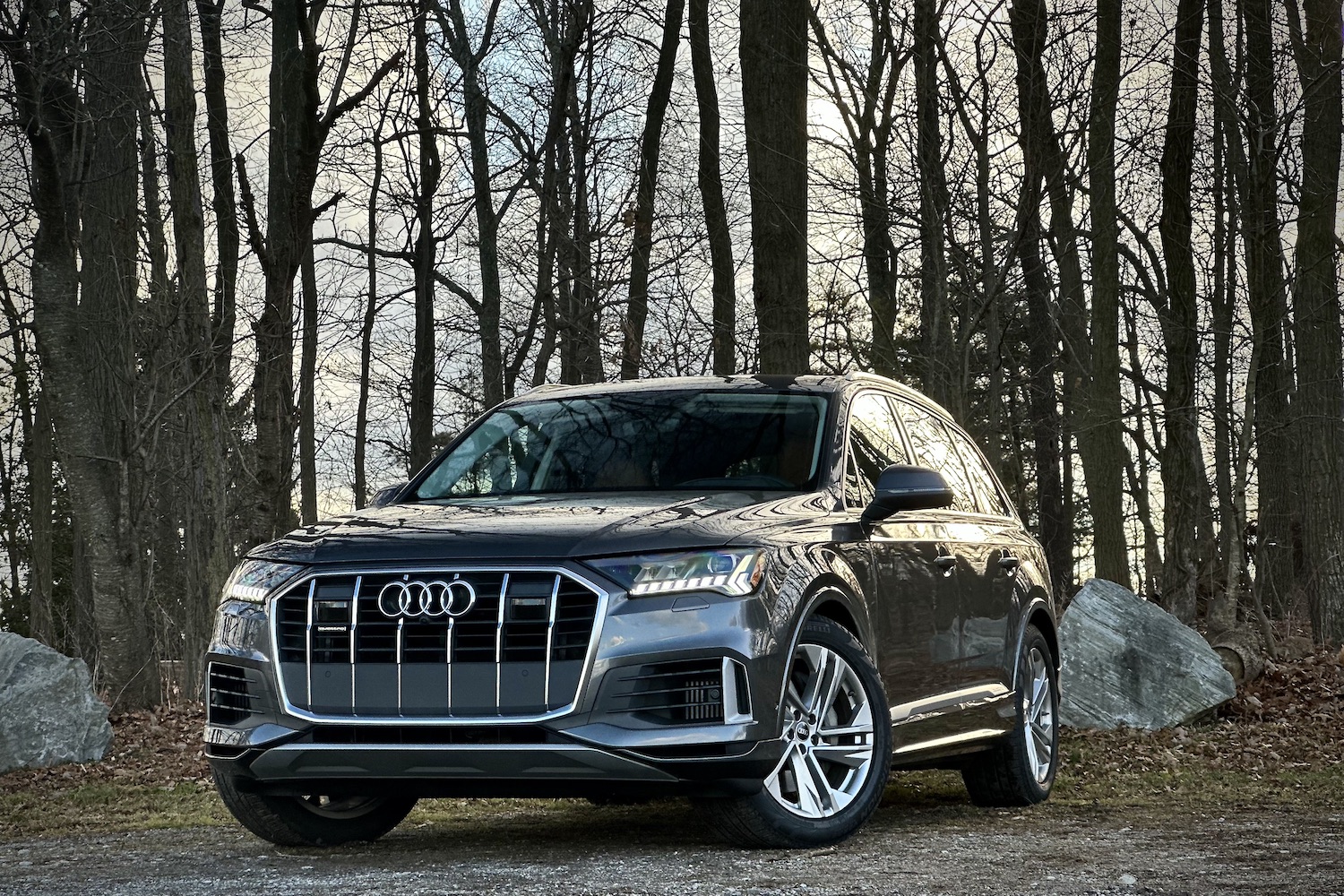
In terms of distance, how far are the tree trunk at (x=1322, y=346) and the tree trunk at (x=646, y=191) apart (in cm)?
734

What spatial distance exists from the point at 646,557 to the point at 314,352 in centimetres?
1926

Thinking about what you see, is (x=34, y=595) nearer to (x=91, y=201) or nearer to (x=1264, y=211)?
(x=91, y=201)

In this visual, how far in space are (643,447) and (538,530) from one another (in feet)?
4.61

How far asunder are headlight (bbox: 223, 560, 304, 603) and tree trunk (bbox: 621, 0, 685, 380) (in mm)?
12382

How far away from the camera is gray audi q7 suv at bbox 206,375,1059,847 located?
5387mm

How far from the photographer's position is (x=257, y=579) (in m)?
5.92

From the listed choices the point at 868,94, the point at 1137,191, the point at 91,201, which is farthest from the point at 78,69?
the point at 1137,191

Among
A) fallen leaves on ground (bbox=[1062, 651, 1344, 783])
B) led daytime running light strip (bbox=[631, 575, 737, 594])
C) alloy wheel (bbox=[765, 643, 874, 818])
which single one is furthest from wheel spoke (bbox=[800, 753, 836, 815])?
fallen leaves on ground (bbox=[1062, 651, 1344, 783])

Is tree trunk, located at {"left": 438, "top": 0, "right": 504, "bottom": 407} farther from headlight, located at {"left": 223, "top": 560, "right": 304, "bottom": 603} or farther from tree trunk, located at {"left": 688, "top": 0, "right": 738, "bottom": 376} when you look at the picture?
headlight, located at {"left": 223, "top": 560, "right": 304, "bottom": 603}

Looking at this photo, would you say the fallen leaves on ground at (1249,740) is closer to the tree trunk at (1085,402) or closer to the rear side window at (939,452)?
the rear side window at (939,452)

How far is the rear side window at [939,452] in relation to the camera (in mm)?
8039

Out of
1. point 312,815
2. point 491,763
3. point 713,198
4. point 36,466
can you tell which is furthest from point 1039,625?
point 36,466

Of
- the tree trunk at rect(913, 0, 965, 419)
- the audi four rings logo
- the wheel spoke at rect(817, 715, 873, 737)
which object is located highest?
the tree trunk at rect(913, 0, 965, 419)

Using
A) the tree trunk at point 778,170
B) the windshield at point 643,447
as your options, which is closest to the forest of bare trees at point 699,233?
the tree trunk at point 778,170
